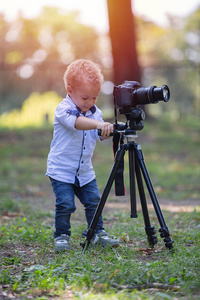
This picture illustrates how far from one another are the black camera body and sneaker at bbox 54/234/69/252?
117 centimetres

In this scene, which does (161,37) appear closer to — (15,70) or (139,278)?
(15,70)

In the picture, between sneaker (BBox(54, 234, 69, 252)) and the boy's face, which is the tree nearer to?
the boy's face

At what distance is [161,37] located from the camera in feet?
89.7

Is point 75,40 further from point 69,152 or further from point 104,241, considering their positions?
point 104,241

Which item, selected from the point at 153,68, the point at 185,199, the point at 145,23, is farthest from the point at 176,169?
the point at 145,23

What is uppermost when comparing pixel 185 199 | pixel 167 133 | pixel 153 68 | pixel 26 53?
pixel 26 53

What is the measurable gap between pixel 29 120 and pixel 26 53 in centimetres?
1439

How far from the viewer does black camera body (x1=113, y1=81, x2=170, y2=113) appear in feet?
10.1

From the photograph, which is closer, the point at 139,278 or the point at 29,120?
the point at 139,278

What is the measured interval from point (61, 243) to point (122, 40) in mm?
8571

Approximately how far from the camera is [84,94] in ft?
11.2

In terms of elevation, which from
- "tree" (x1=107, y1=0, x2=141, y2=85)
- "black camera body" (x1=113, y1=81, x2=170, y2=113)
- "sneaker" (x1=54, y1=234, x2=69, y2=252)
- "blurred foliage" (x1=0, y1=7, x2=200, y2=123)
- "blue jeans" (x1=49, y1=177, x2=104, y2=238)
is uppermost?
"blurred foliage" (x1=0, y1=7, x2=200, y2=123)

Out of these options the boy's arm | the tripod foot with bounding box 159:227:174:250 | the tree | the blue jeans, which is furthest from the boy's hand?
the tree

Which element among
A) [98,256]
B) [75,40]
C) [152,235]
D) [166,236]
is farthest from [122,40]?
[75,40]
